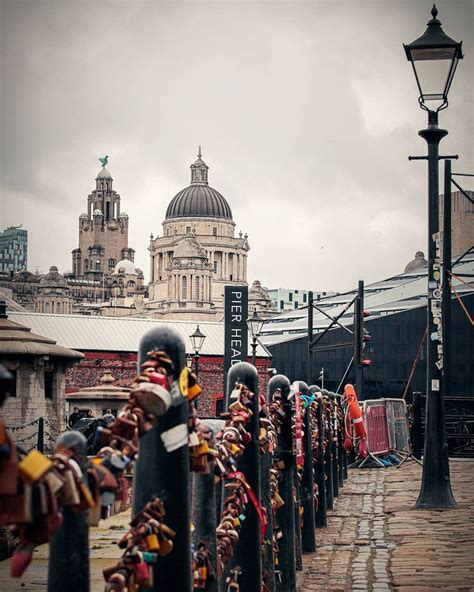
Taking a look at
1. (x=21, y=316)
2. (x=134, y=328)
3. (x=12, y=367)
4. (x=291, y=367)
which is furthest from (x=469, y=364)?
(x=12, y=367)

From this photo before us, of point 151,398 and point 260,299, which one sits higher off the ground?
point 260,299

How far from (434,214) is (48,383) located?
11092 mm

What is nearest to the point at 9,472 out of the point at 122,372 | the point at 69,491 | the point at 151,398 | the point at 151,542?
the point at 69,491

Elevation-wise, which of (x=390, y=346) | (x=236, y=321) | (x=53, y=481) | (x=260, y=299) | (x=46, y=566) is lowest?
(x=46, y=566)

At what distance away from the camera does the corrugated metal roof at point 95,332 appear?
2274 inches

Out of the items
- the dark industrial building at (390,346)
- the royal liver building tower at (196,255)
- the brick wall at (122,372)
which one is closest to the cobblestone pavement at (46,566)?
the brick wall at (122,372)

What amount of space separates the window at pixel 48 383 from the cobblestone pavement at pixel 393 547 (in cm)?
765

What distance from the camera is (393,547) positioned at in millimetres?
10867

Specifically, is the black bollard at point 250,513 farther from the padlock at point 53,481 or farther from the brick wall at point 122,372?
the brick wall at point 122,372

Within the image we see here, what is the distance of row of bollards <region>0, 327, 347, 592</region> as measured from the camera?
152 inches

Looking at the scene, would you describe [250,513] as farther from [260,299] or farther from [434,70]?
[260,299]

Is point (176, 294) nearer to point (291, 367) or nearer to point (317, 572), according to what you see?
point (291, 367)

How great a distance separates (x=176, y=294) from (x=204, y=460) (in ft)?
582

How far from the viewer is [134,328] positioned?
2477 inches
